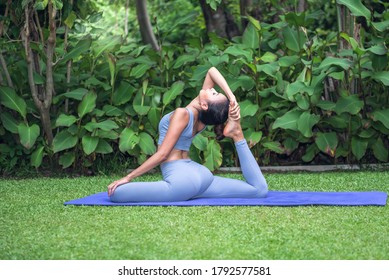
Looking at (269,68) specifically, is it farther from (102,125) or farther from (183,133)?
(183,133)

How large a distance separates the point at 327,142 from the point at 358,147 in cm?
34

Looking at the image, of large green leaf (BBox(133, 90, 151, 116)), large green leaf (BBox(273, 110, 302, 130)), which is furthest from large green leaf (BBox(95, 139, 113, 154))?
large green leaf (BBox(273, 110, 302, 130))

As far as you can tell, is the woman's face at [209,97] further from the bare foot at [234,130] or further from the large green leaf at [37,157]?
the large green leaf at [37,157]

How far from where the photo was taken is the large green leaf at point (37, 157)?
8.96 metres

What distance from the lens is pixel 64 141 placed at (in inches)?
353

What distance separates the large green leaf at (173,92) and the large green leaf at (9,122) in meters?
1.58

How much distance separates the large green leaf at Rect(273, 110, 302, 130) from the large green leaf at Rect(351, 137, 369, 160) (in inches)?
25.2

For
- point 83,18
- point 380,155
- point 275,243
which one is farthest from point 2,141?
point 275,243

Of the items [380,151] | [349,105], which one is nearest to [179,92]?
[349,105]

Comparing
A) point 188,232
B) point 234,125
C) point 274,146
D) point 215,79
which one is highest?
point 215,79

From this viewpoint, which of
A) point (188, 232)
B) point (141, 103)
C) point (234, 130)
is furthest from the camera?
point (141, 103)

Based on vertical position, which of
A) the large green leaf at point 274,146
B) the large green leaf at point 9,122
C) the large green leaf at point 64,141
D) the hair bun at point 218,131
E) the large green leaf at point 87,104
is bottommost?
the large green leaf at point 274,146

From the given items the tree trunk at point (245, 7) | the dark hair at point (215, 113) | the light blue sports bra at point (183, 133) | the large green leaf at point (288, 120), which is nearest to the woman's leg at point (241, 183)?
the dark hair at point (215, 113)
